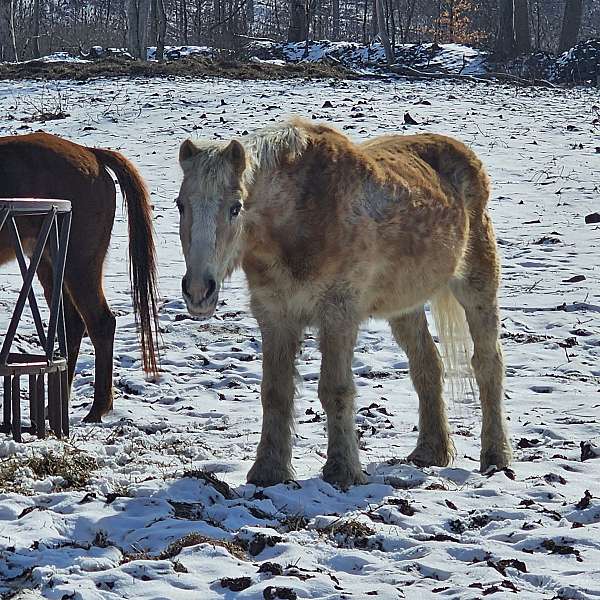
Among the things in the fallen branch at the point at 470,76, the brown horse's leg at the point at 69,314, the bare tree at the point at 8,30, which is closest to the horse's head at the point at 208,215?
the brown horse's leg at the point at 69,314

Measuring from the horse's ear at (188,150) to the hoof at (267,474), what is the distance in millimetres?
1507

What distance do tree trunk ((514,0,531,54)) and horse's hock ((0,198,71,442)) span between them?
905 inches

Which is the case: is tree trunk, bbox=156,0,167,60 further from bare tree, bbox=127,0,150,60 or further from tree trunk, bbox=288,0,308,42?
tree trunk, bbox=288,0,308,42

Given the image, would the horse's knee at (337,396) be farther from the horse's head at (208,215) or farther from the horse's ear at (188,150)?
the horse's ear at (188,150)

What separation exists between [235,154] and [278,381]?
47.8 inches

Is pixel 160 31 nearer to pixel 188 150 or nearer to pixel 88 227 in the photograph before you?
pixel 88 227

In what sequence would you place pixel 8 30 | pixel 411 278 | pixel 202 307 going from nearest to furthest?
pixel 202 307, pixel 411 278, pixel 8 30

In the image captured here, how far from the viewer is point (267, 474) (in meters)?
4.49

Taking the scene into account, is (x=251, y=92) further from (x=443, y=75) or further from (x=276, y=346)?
(x=276, y=346)

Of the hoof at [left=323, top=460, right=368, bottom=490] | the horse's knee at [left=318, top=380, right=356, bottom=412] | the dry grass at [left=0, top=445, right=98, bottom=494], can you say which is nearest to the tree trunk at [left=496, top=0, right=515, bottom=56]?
the horse's knee at [left=318, top=380, right=356, bottom=412]

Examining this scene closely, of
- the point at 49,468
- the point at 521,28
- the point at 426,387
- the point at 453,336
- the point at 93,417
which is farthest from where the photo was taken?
the point at 521,28

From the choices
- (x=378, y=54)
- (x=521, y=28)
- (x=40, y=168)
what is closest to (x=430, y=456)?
(x=40, y=168)

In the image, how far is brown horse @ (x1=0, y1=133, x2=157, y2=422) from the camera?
6125mm

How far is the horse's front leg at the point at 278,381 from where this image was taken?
4605mm
